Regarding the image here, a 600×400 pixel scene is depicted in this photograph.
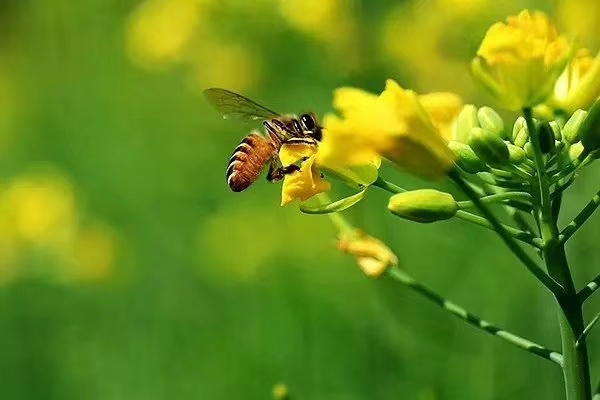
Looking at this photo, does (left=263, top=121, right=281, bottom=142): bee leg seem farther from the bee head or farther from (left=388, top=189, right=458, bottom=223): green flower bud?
(left=388, top=189, right=458, bottom=223): green flower bud

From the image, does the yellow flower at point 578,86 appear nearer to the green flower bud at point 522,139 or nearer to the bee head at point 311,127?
the green flower bud at point 522,139

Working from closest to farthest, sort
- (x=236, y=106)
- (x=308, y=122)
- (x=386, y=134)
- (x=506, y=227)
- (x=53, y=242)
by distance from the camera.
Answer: (x=386, y=134), (x=506, y=227), (x=308, y=122), (x=236, y=106), (x=53, y=242)

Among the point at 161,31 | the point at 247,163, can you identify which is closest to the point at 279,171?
the point at 247,163

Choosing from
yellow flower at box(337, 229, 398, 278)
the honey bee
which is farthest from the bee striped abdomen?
yellow flower at box(337, 229, 398, 278)

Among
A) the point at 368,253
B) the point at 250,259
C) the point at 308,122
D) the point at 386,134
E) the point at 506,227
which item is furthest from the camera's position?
the point at 250,259

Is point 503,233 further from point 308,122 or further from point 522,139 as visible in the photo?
point 308,122

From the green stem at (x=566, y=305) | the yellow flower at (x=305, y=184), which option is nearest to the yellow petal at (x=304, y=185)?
the yellow flower at (x=305, y=184)
